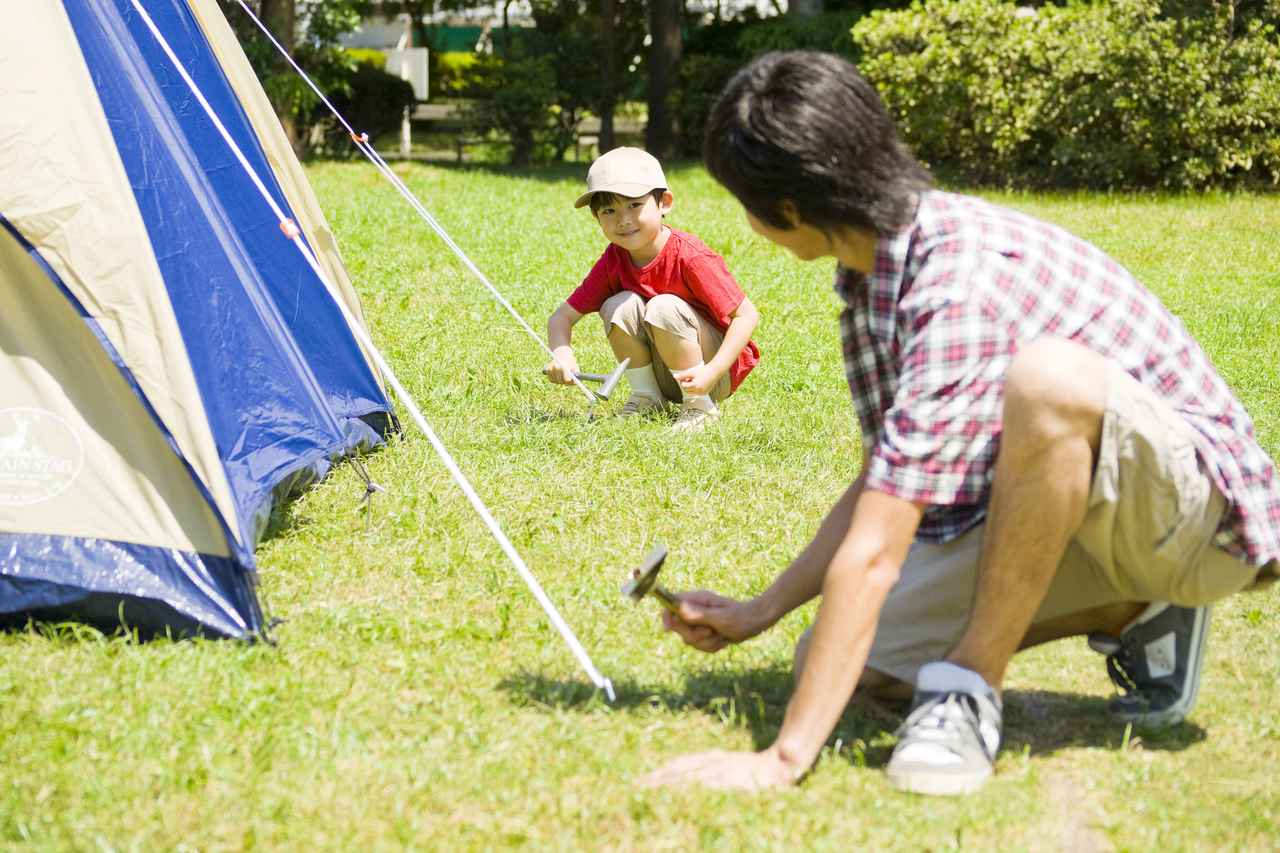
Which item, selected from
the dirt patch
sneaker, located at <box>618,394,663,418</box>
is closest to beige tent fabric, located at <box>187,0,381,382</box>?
sneaker, located at <box>618,394,663,418</box>

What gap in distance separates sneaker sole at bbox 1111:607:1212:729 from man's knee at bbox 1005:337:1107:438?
0.53 metres

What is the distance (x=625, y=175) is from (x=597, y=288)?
1.67 ft

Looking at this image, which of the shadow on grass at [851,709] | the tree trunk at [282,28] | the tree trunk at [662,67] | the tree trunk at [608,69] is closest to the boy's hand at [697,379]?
the shadow on grass at [851,709]

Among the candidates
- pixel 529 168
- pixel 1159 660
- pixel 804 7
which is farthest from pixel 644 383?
pixel 804 7

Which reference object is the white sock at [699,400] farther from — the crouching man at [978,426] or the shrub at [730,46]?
the shrub at [730,46]

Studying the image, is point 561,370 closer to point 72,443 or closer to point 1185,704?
point 72,443

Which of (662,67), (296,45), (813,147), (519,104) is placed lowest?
(519,104)

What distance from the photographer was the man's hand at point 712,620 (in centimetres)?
→ 257

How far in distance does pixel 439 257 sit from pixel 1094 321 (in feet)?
18.4

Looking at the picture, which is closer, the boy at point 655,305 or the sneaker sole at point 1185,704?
the sneaker sole at point 1185,704

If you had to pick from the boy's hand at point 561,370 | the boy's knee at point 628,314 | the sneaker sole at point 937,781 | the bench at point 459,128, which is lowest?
the bench at point 459,128

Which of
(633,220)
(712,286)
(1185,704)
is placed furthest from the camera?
(712,286)

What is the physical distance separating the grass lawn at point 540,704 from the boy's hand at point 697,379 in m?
0.16

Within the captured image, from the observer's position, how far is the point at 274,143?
4.20 m
